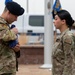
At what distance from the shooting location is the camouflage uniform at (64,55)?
4.43m

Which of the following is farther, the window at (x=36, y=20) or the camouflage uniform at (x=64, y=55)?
the window at (x=36, y=20)

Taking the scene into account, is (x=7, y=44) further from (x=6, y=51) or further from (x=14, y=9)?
(x=14, y=9)

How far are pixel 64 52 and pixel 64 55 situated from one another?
0.04 metres

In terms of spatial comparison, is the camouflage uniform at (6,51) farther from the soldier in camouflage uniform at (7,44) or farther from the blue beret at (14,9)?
the blue beret at (14,9)

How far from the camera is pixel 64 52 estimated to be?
4.45 metres

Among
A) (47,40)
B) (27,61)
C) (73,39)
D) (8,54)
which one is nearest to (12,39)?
(8,54)

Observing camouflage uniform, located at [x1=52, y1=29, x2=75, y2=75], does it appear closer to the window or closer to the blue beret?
the blue beret

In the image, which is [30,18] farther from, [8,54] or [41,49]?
[8,54]

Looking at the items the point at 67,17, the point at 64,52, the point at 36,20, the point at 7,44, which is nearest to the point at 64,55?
the point at 64,52

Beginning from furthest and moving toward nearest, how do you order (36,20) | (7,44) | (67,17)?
(36,20)
(67,17)
(7,44)

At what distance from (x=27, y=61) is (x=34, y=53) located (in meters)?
0.38

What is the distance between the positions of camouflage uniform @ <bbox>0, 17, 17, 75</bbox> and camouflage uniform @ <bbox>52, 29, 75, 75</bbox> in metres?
0.50

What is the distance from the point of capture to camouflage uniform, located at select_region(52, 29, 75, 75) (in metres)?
4.43

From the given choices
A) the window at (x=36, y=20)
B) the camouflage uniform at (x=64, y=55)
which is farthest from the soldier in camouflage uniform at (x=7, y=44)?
the window at (x=36, y=20)
